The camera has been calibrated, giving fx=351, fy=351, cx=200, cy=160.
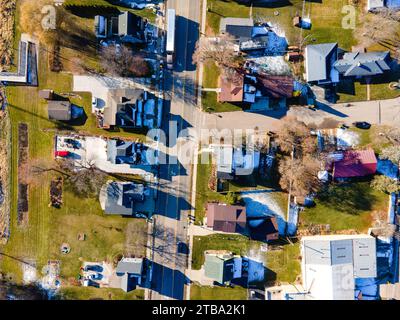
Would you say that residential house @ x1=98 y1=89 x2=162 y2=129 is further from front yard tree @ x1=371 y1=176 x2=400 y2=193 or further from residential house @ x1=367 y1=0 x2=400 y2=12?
residential house @ x1=367 y1=0 x2=400 y2=12

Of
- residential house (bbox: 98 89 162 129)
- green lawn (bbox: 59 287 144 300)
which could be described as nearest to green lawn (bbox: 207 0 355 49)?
residential house (bbox: 98 89 162 129)

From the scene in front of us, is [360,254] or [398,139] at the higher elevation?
[398,139]

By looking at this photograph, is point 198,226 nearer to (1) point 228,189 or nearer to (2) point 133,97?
(1) point 228,189

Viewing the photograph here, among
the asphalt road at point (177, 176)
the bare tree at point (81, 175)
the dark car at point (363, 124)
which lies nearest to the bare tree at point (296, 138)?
the dark car at point (363, 124)

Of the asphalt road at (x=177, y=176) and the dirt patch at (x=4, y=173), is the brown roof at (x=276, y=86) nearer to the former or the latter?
the asphalt road at (x=177, y=176)

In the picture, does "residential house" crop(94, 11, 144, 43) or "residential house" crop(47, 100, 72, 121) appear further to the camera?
"residential house" crop(47, 100, 72, 121)

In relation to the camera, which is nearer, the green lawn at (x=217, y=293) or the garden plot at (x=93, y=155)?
the garden plot at (x=93, y=155)
